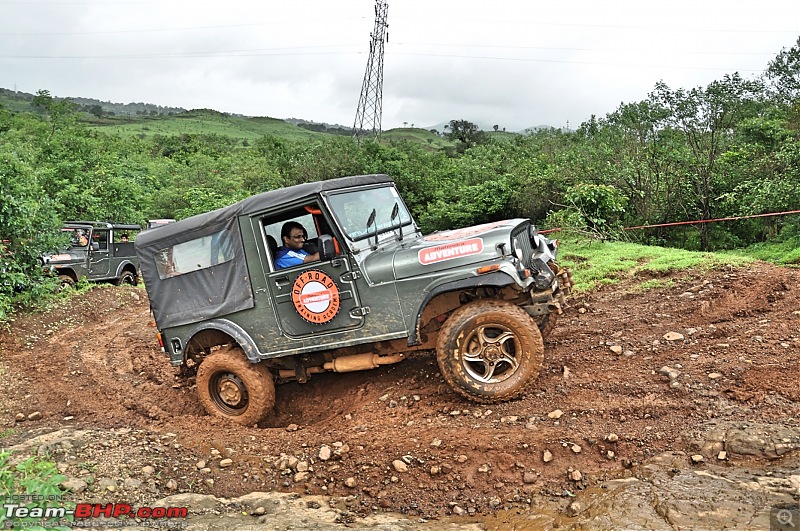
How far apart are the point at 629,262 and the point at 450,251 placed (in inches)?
211

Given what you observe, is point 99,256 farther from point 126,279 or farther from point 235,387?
point 235,387

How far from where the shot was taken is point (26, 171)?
37.7 ft

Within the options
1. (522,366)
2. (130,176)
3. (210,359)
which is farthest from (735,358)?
(130,176)

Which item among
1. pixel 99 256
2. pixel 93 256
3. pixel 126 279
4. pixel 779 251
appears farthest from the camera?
pixel 126 279

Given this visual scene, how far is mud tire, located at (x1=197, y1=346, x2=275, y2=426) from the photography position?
6.00 metres

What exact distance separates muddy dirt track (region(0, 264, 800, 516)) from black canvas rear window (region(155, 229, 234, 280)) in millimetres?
1549

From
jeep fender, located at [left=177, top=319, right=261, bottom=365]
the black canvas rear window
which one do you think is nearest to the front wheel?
jeep fender, located at [left=177, top=319, right=261, bottom=365]

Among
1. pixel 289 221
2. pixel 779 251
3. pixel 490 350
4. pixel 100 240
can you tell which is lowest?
pixel 490 350

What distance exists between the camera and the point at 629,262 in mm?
9516

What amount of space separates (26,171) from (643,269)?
1109 cm

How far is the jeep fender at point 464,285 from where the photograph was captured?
504 centimetres

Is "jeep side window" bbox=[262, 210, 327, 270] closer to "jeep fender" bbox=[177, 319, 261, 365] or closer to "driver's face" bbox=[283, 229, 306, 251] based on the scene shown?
"driver's face" bbox=[283, 229, 306, 251]

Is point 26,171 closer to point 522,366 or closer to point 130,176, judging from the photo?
point 522,366

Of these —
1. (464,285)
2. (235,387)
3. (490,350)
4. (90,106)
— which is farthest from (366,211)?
(90,106)
